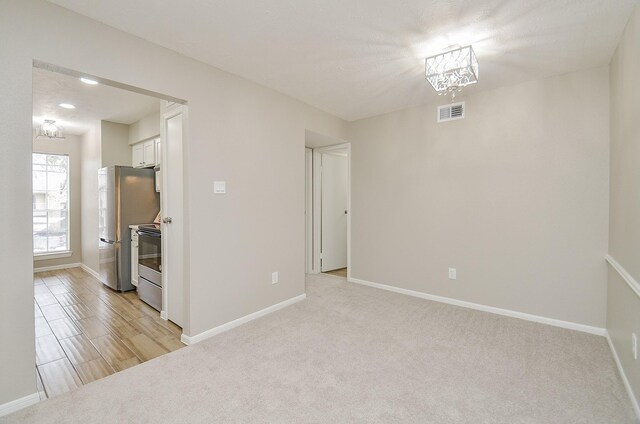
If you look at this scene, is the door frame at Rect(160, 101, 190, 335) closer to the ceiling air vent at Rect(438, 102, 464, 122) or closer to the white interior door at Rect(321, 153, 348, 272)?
the white interior door at Rect(321, 153, 348, 272)

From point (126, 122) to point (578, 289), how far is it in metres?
6.18

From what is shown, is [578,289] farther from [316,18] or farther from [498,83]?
[316,18]

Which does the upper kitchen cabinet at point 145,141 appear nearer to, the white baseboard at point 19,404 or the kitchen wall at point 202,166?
the kitchen wall at point 202,166

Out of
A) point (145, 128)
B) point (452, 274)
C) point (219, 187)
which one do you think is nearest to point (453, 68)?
point (219, 187)

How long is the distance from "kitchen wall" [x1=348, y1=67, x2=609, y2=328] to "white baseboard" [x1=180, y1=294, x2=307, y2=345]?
4.46 feet

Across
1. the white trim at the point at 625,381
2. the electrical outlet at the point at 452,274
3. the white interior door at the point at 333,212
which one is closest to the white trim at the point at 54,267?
the white interior door at the point at 333,212

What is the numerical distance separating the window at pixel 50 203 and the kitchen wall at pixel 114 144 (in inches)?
61.0

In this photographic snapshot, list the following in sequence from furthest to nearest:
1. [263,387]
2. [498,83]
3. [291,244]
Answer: [291,244], [498,83], [263,387]

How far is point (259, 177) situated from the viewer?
10.2 feet

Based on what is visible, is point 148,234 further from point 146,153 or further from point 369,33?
point 369,33

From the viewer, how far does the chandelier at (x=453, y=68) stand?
2.20 m

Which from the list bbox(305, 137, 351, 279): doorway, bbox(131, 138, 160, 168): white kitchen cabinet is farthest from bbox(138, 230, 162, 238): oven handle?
bbox(305, 137, 351, 279): doorway

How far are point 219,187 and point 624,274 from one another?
316 cm

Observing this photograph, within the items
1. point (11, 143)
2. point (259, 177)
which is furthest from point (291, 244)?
point (11, 143)
